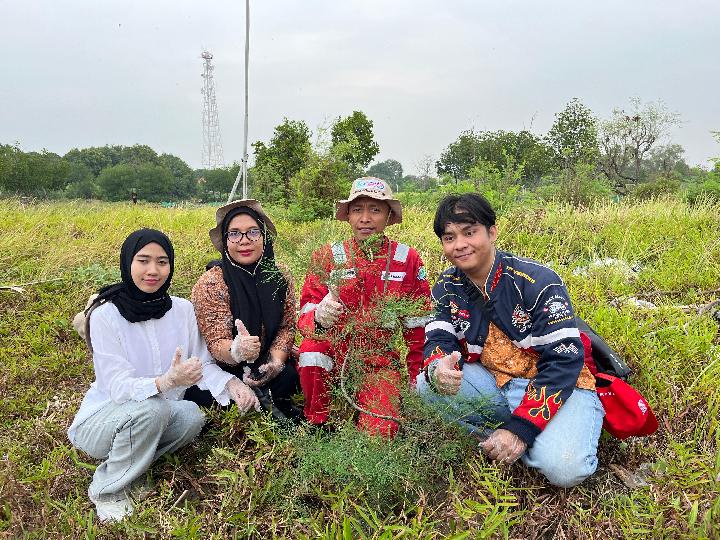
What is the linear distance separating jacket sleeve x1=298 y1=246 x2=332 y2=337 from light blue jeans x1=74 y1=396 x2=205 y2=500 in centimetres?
77

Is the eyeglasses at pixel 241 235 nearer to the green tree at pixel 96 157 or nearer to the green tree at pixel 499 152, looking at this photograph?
the green tree at pixel 499 152

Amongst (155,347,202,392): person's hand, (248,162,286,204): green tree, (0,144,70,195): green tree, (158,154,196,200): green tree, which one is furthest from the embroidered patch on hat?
(158,154,196,200): green tree

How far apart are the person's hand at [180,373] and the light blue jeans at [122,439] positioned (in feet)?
0.34

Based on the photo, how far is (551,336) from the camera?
2.32 m

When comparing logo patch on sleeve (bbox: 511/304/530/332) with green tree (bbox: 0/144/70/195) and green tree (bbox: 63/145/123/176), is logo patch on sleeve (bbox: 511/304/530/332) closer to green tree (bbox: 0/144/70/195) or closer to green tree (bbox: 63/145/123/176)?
green tree (bbox: 0/144/70/195)

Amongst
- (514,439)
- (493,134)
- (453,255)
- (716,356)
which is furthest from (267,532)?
(493,134)

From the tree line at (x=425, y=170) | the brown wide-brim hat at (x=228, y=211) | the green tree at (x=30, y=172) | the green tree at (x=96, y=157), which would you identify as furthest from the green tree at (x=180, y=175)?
the brown wide-brim hat at (x=228, y=211)

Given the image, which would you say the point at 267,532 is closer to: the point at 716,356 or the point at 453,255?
the point at 453,255

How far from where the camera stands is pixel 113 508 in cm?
232

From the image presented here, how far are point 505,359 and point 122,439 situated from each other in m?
1.85

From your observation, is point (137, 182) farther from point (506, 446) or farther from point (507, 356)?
point (506, 446)

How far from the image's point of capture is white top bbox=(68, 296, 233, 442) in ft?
8.09

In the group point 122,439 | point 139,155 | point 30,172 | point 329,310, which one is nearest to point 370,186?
point 329,310

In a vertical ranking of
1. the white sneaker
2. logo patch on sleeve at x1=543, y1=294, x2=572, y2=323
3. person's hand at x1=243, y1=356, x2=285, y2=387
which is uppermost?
logo patch on sleeve at x1=543, y1=294, x2=572, y2=323
